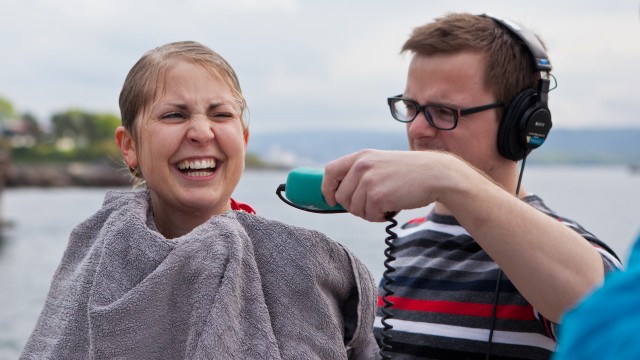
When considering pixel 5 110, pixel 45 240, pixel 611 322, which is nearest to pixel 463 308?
pixel 611 322

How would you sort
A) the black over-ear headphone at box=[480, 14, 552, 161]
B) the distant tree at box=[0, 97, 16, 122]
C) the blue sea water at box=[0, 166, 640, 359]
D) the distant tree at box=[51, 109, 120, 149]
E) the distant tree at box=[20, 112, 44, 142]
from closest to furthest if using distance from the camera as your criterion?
the black over-ear headphone at box=[480, 14, 552, 161]
the blue sea water at box=[0, 166, 640, 359]
the distant tree at box=[0, 97, 16, 122]
the distant tree at box=[51, 109, 120, 149]
the distant tree at box=[20, 112, 44, 142]

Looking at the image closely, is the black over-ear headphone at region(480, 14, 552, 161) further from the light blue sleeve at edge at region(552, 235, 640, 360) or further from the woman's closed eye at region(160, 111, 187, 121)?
the light blue sleeve at edge at region(552, 235, 640, 360)

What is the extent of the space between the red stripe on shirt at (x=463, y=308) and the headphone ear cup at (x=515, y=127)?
550mm

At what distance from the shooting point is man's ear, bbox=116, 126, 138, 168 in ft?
8.37

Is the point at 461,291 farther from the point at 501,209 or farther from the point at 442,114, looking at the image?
the point at 501,209

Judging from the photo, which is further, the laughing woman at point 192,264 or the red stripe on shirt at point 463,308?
the red stripe on shirt at point 463,308

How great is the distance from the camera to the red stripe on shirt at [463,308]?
8.39 ft

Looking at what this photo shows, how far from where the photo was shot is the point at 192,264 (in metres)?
2.03

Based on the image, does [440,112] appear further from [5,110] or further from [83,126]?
[5,110]

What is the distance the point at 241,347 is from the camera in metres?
1.97

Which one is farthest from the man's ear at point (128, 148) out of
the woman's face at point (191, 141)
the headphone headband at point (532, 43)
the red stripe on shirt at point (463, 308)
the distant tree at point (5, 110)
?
the distant tree at point (5, 110)

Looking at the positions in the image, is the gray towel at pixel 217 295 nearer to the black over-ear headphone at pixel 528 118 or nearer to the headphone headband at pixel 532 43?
the black over-ear headphone at pixel 528 118

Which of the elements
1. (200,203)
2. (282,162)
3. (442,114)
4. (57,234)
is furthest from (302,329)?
(282,162)

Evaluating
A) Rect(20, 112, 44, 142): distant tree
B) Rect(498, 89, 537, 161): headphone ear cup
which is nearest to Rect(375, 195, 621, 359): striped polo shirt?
Rect(498, 89, 537, 161): headphone ear cup
